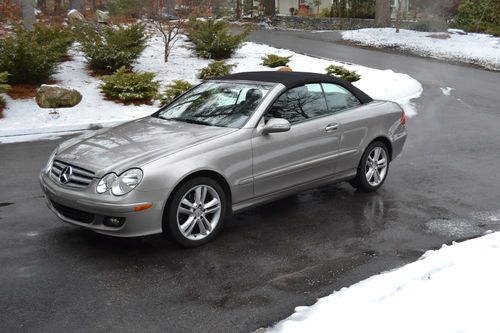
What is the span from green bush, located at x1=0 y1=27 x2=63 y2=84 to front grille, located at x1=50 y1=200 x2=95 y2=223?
8.36 meters

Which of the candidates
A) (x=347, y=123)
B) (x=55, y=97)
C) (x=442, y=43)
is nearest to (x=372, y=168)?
(x=347, y=123)

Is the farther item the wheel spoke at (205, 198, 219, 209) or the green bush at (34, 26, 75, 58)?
the green bush at (34, 26, 75, 58)

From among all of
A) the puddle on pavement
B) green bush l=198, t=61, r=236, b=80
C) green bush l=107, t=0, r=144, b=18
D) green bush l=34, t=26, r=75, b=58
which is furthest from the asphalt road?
green bush l=107, t=0, r=144, b=18

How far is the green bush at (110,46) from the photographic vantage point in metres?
14.5

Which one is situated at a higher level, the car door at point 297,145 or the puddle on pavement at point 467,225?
the car door at point 297,145

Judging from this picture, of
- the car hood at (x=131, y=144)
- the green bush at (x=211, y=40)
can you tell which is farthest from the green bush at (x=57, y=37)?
the car hood at (x=131, y=144)

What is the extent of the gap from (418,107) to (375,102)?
6.78m

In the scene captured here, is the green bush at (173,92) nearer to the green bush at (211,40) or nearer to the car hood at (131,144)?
the green bush at (211,40)

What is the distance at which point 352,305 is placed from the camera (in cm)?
378

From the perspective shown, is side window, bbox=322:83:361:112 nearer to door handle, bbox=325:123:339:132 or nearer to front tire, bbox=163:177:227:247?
door handle, bbox=325:123:339:132

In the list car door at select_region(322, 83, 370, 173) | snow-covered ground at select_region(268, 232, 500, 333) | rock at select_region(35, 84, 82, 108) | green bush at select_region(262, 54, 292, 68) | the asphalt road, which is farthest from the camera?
green bush at select_region(262, 54, 292, 68)

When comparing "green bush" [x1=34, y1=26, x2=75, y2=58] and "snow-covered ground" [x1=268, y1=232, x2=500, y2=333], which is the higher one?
"green bush" [x1=34, y1=26, x2=75, y2=58]

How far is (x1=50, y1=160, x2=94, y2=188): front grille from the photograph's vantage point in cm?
474

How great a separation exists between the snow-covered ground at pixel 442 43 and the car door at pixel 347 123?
17.4 metres
